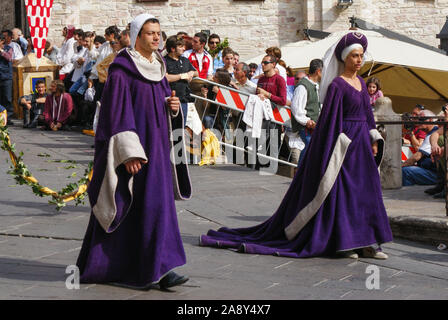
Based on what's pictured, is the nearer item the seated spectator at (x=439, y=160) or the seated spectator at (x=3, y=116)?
the seated spectator at (x=3, y=116)

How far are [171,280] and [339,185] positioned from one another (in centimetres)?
197

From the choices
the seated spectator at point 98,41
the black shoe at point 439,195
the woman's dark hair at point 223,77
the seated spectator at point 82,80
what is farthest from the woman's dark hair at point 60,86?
the black shoe at point 439,195

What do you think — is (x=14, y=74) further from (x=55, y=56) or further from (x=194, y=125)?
→ (x=194, y=125)

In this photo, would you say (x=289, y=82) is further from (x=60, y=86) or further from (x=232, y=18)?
(x=232, y=18)

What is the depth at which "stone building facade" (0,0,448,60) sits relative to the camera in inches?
1010

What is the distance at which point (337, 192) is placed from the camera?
753 cm

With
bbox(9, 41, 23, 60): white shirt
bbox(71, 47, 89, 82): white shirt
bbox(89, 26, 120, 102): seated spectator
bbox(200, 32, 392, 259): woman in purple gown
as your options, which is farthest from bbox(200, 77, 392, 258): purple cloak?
bbox(9, 41, 23, 60): white shirt

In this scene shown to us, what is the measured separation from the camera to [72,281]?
245 inches

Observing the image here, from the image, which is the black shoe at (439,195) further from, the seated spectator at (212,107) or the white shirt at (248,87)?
the seated spectator at (212,107)

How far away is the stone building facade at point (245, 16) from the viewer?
25.7 meters

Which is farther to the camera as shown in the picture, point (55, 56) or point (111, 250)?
point (55, 56)

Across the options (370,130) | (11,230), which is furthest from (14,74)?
(370,130)

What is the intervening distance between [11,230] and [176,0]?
18438mm

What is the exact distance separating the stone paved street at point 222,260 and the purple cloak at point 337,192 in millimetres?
177
